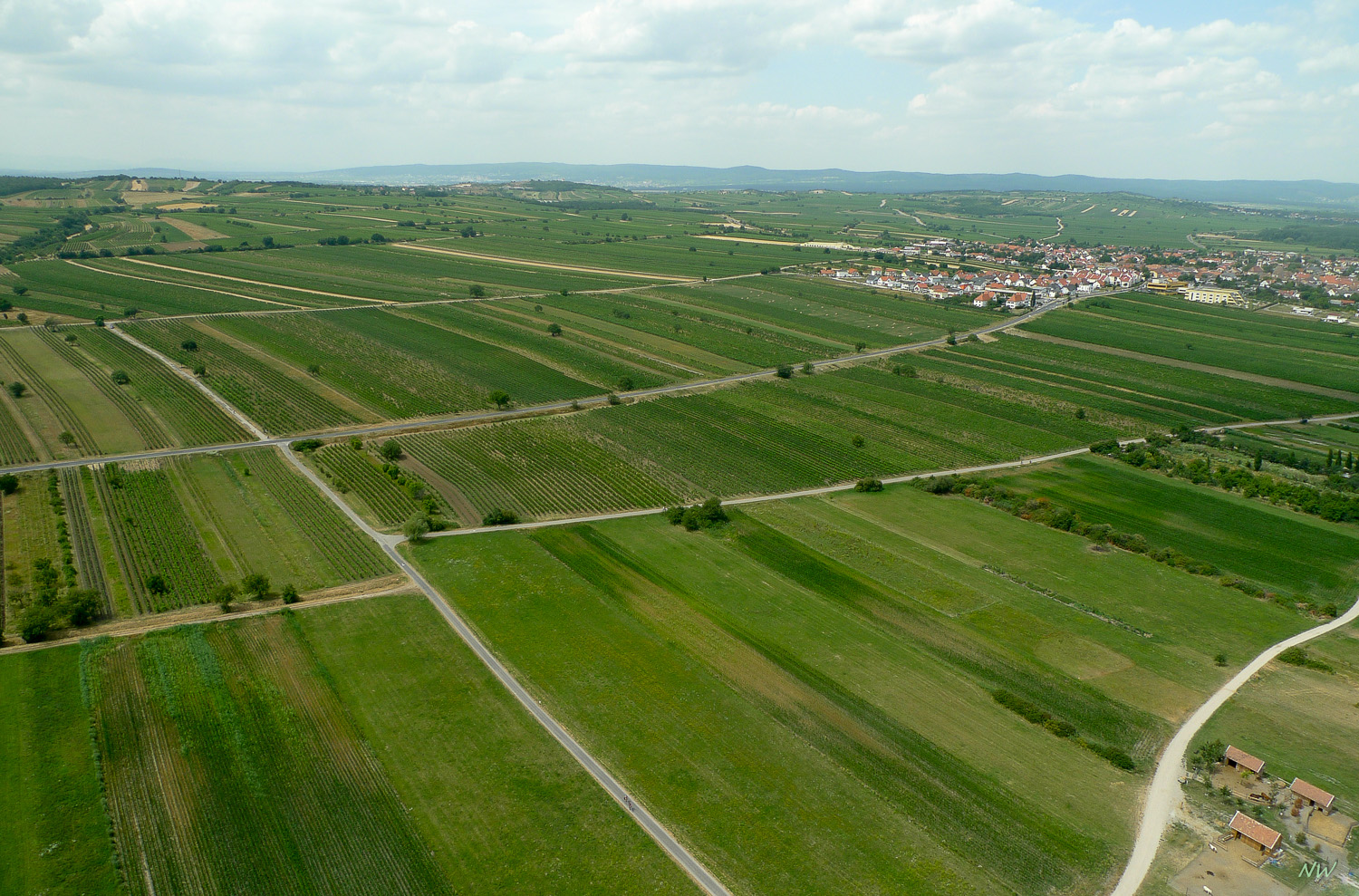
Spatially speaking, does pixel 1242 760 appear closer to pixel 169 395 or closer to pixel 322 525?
pixel 322 525

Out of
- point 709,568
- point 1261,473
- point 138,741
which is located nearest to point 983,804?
point 709,568

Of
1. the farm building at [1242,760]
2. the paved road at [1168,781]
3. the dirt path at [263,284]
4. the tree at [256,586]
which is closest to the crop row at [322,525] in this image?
the tree at [256,586]

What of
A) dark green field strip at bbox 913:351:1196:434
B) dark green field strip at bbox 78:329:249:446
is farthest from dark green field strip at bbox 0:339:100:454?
dark green field strip at bbox 913:351:1196:434

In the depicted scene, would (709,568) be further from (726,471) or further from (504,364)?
(504,364)

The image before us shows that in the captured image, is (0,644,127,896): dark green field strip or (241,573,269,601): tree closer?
(0,644,127,896): dark green field strip

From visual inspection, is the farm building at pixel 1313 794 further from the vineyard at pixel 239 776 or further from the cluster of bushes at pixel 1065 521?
the vineyard at pixel 239 776

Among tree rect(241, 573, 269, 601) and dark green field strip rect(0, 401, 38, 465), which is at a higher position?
dark green field strip rect(0, 401, 38, 465)

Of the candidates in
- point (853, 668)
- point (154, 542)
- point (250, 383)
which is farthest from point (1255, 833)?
point (250, 383)

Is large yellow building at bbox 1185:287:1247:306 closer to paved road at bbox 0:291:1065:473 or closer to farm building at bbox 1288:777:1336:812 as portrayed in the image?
paved road at bbox 0:291:1065:473
